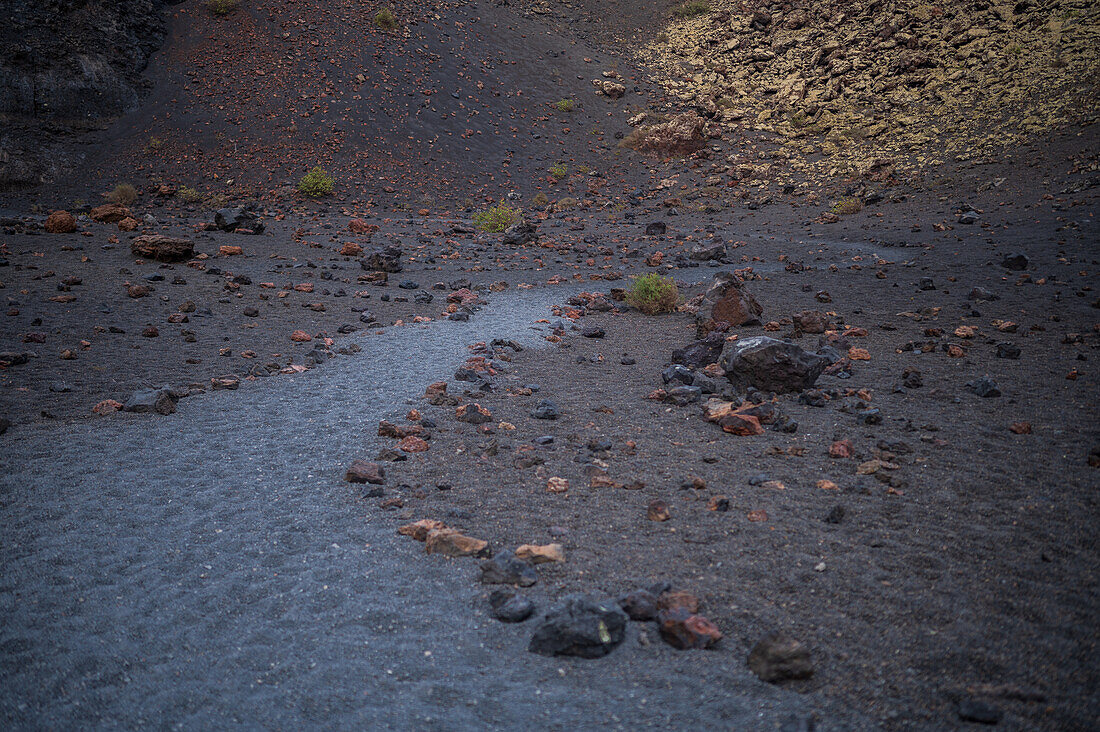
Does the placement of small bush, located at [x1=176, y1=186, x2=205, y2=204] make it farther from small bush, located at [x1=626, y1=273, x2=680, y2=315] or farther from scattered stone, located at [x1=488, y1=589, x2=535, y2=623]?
scattered stone, located at [x1=488, y1=589, x2=535, y2=623]

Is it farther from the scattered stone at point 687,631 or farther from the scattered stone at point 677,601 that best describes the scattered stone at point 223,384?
the scattered stone at point 687,631

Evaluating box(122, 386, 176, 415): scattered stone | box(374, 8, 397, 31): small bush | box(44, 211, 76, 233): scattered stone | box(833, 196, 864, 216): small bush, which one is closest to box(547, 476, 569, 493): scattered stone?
box(122, 386, 176, 415): scattered stone

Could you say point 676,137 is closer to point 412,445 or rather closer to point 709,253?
point 709,253

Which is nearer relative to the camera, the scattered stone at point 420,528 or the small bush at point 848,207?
the scattered stone at point 420,528

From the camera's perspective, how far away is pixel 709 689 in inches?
83.9

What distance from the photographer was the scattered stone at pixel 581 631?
2328 millimetres

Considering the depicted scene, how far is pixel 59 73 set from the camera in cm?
2028

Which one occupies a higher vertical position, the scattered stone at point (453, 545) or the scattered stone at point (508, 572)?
the scattered stone at point (508, 572)

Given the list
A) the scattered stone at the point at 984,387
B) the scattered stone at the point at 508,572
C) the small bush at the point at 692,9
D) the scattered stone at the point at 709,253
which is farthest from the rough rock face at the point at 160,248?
the small bush at the point at 692,9

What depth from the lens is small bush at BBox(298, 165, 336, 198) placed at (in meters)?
18.4

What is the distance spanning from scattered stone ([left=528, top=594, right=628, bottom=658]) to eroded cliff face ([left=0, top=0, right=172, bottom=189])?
23836mm

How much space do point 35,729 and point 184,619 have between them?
61 cm

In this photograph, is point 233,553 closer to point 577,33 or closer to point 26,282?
Result: point 26,282

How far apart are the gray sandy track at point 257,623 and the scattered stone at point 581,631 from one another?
0.16 ft
